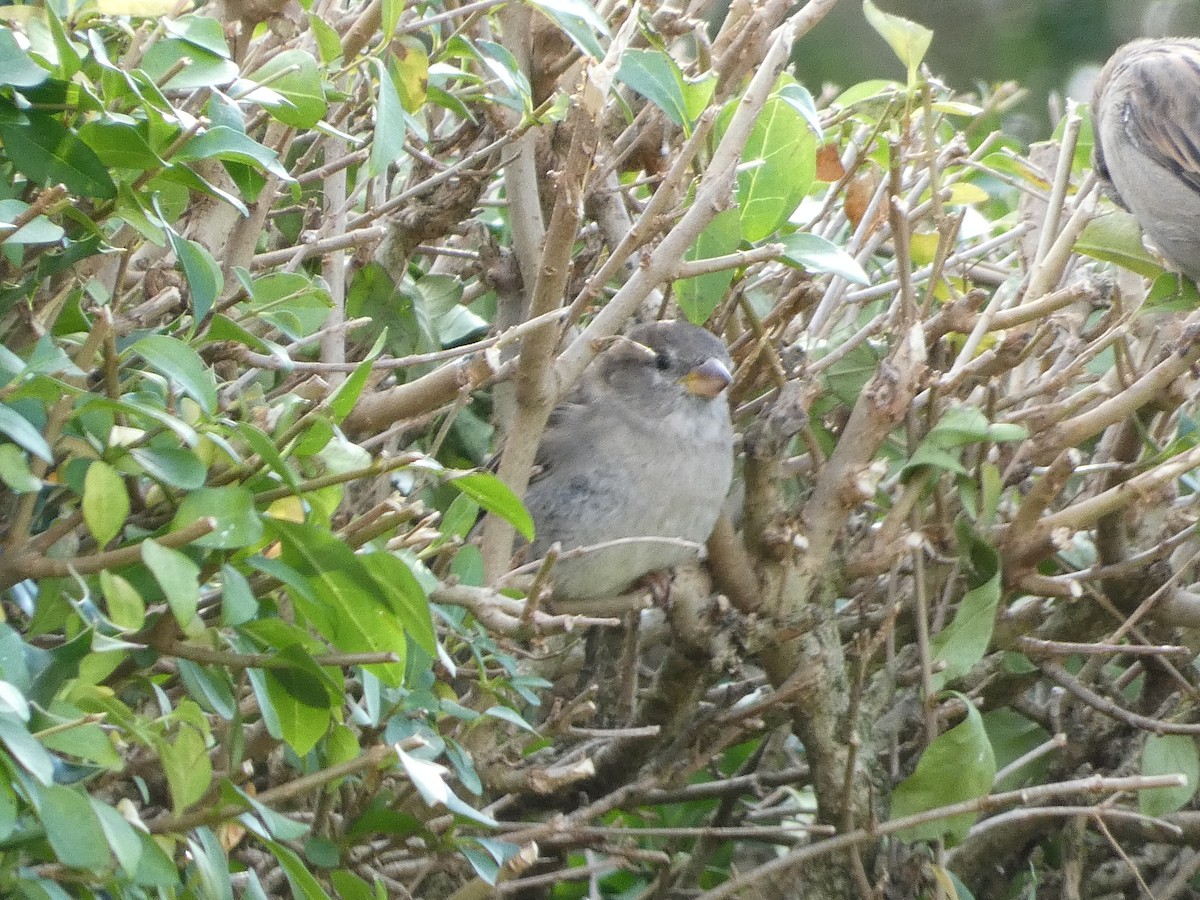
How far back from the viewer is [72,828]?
2.76ft

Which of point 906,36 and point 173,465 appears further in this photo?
point 906,36

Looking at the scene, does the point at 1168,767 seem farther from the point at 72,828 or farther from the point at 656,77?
the point at 72,828

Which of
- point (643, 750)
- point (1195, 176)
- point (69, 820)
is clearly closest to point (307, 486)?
point (69, 820)

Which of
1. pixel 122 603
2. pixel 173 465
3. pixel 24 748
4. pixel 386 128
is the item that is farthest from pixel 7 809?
pixel 386 128

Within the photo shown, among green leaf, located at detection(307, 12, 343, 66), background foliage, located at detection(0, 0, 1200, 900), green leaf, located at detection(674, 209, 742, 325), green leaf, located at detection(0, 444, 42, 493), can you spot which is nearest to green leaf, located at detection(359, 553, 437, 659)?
background foliage, located at detection(0, 0, 1200, 900)

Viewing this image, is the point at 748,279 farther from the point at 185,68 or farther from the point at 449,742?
the point at 185,68

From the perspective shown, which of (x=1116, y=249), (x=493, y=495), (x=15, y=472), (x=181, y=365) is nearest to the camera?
(x=15, y=472)

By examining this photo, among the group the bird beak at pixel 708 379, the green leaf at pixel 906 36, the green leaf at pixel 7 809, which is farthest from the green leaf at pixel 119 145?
the bird beak at pixel 708 379

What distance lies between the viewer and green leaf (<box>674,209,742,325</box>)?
154 centimetres

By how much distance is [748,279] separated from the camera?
6.36ft

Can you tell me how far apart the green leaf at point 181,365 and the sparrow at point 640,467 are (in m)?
0.97

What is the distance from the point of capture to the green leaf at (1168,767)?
1.68 m

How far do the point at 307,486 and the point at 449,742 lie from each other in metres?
0.41

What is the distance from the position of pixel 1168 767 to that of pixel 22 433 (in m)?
1.42
